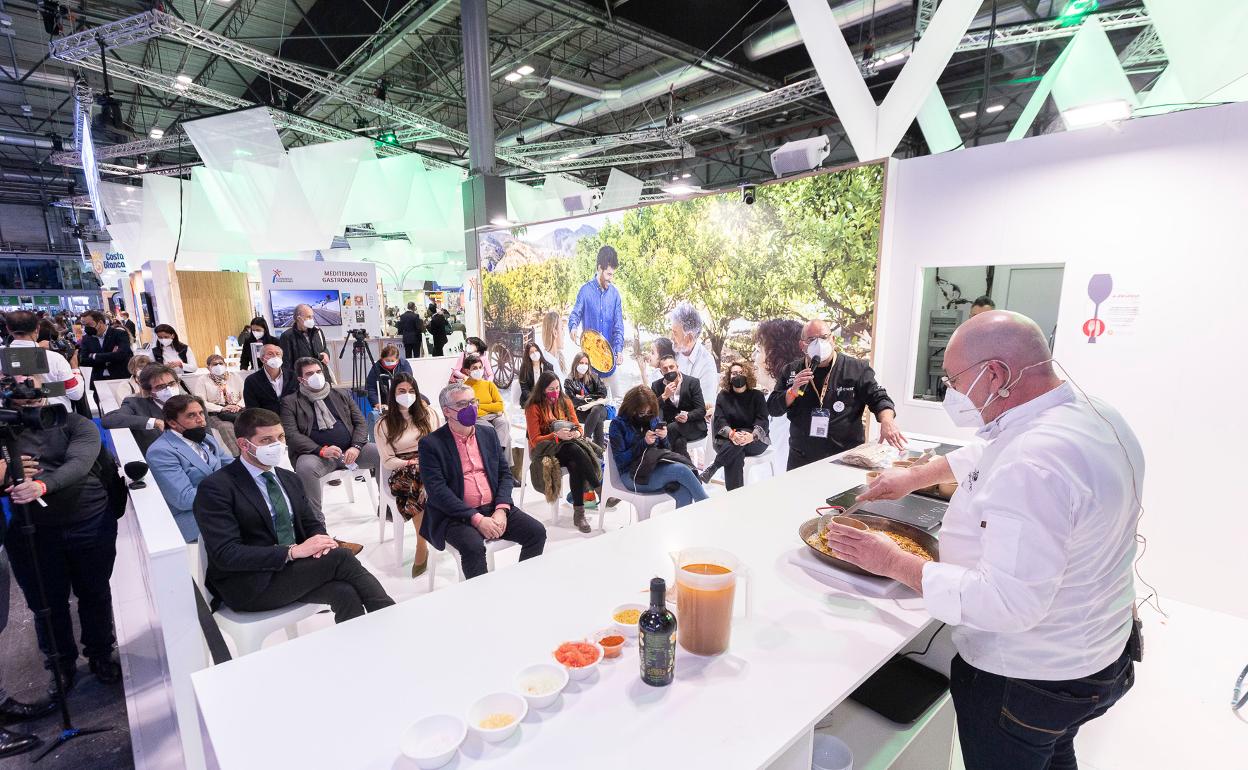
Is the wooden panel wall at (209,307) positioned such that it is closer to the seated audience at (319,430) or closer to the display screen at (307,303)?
the display screen at (307,303)

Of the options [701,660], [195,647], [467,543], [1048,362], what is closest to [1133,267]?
[1048,362]

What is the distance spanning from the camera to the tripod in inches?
83.0

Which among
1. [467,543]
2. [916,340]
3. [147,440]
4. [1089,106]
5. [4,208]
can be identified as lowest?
[467,543]

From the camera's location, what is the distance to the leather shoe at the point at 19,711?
2270 millimetres

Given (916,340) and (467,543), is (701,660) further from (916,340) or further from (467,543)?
(916,340)

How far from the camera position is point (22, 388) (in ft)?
7.22

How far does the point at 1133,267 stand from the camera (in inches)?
127

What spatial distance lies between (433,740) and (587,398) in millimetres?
4262

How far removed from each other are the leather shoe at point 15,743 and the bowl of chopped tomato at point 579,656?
2.47m

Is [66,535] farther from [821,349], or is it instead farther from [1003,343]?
[821,349]

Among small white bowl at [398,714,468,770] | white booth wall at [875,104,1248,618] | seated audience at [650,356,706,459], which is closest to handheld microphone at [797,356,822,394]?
seated audience at [650,356,706,459]

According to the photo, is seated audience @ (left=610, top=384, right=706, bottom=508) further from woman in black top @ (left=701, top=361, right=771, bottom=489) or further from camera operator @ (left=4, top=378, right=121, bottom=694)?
camera operator @ (left=4, top=378, right=121, bottom=694)

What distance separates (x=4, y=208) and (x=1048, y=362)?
27.2 m

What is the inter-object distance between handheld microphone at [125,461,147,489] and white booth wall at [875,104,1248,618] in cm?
479
